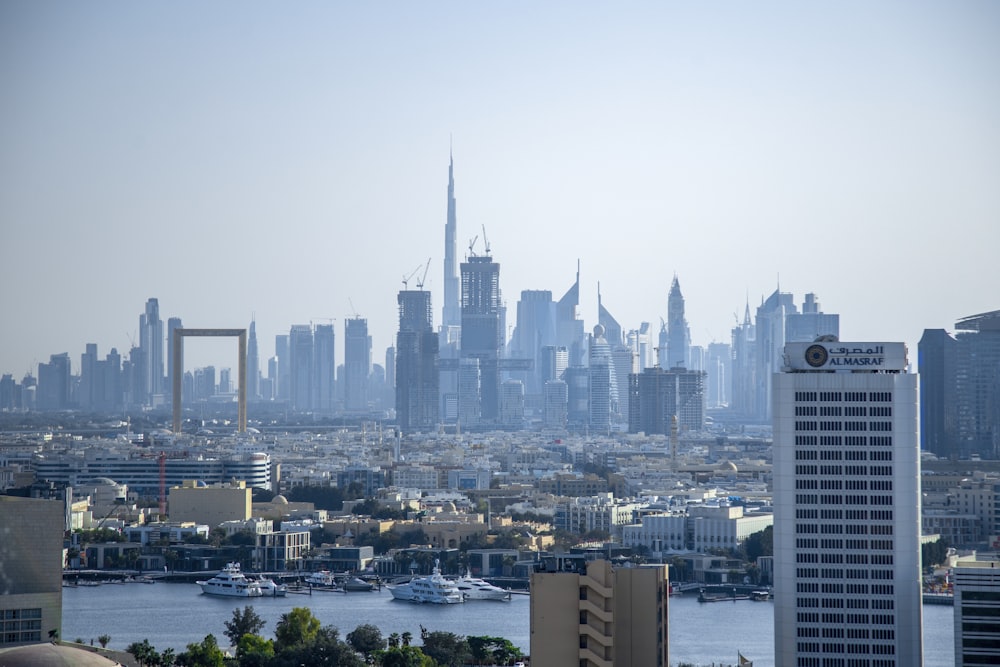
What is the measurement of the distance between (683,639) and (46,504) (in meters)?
11.7

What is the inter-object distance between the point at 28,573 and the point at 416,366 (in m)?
92.0

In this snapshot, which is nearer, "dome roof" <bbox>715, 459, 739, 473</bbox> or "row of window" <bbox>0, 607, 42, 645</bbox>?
"row of window" <bbox>0, 607, 42, 645</bbox>

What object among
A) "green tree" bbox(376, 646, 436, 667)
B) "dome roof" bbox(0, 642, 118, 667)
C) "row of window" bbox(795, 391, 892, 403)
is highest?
"row of window" bbox(795, 391, 892, 403)

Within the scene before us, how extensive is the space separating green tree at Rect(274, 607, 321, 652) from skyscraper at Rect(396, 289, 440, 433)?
8540cm

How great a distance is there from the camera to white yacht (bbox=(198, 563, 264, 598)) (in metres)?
36.8

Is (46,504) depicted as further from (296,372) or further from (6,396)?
(296,372)

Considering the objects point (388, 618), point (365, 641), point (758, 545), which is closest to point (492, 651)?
point (365, 641)

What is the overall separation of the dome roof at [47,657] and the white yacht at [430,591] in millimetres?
18068

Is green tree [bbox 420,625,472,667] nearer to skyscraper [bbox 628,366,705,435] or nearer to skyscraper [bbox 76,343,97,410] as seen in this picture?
skyscraper [bbox 628,366,705,435]

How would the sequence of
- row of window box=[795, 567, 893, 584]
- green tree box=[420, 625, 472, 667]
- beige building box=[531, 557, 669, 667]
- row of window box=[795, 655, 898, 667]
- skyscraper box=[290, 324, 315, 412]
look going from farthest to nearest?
skyscraper box=[290, 324, 315, 412]
green tree box=[420, 625, 472, 667]
row of window box=[795, 567, 893, 584]
row of window box=[795, 655, 898, 667]
beige building box=[531, 557, 669, 667]

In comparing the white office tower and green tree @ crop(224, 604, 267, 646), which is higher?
the white office tower

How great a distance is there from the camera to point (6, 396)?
98062 millimetres

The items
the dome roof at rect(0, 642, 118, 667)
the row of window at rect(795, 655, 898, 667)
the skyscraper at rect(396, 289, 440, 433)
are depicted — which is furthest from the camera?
the skyscraper at rect(396, 289, 440, 433)

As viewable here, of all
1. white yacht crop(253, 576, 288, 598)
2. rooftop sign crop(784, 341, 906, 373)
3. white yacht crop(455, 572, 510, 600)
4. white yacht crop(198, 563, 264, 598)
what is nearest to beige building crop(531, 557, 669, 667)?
rooftop sign crop(784, 341, 906, 373)
